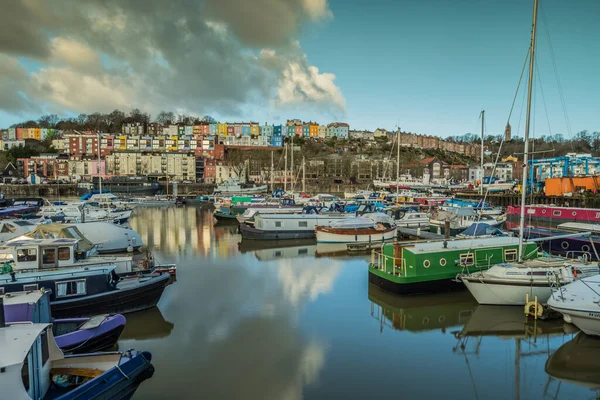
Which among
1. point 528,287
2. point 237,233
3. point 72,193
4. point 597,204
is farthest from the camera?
point 72,193

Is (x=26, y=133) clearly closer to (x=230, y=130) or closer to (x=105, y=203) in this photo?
(x=230, y=130)


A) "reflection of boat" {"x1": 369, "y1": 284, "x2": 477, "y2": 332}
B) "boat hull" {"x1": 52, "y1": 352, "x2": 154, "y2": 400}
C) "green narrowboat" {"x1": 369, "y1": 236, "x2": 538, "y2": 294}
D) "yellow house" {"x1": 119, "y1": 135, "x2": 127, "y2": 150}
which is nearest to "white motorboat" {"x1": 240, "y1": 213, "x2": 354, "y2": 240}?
"green narrowboat" {"x1": 369, "y1": 236, "x2": 538, "y2": 294}

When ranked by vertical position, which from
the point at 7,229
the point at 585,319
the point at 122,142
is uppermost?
the point at 122,142

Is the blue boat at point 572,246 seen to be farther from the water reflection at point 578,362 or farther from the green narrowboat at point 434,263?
the water reflection at point 578,362

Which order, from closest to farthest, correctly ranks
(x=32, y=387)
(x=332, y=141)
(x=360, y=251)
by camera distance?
(x=32, y=387) < (x=360, y=251) < (x=332, y=141)

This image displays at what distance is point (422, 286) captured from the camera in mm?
14945

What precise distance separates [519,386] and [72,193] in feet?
293

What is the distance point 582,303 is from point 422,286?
209 inches

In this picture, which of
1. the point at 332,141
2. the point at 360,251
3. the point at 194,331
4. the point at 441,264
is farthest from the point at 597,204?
the point at 332,141

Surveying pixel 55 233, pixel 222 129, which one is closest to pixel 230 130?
pixel 222 129

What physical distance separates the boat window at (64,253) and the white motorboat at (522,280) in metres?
12.6

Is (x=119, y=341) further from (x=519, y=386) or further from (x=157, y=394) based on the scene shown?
(x=519, y=386)

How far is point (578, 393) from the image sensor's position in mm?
8555

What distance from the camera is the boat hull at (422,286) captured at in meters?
14.9
